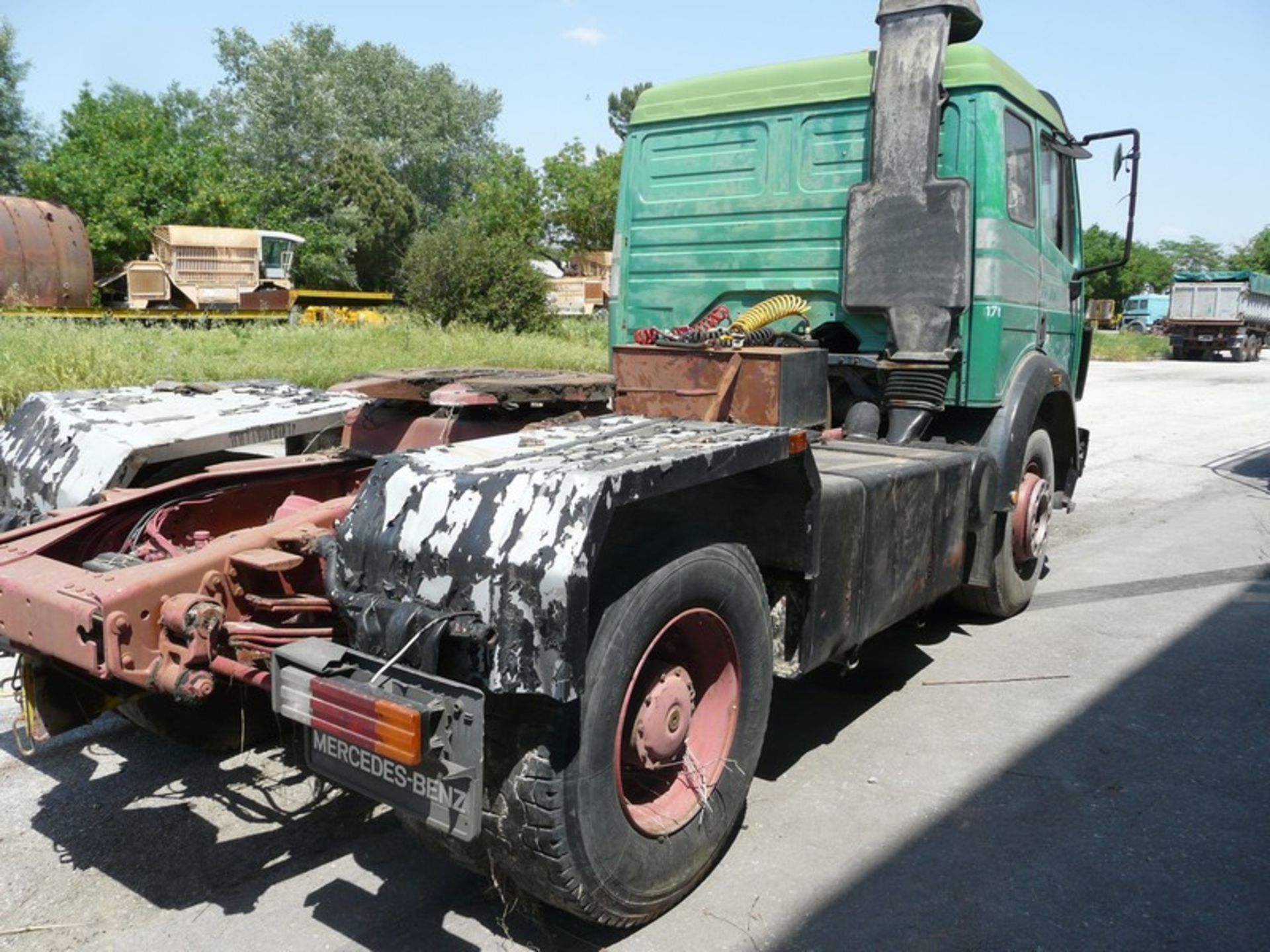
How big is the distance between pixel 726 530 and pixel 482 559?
3.15 feet

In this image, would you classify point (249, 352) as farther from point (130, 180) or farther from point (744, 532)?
point (130, 180)

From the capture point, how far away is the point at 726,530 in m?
3.11

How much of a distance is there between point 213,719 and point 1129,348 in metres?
40.0

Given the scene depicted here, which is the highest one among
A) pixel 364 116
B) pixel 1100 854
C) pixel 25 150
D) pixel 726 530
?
pixel 364 116

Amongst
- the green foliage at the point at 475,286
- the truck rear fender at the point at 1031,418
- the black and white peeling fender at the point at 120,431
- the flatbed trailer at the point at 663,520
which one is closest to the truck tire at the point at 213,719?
the flatbed trailer at the point at 663,520

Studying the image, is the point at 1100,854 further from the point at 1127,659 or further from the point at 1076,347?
the point at 1076,347

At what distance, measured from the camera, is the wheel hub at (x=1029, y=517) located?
5.45 m

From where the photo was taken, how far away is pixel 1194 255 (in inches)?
2960

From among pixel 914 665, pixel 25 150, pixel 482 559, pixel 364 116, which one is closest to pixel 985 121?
pixel 914 665

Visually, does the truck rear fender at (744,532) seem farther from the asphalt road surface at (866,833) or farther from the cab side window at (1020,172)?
the cab side window at (1020,172)

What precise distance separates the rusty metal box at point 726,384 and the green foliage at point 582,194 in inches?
1201

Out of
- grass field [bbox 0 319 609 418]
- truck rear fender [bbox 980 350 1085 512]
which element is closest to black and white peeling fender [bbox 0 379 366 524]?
truck rear fender [bbox 980 350 1085 512]

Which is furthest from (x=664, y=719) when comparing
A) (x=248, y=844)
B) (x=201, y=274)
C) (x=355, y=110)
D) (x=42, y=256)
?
(x=355, y=110)

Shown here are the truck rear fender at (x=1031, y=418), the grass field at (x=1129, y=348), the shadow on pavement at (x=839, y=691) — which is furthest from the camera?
the grass field at (x=1129, y=348)
